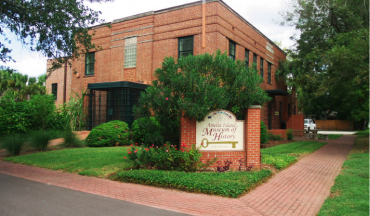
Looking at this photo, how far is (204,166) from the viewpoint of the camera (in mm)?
8617

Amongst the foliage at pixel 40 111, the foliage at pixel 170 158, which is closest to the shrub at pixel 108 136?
the foliage at pixel 40 111

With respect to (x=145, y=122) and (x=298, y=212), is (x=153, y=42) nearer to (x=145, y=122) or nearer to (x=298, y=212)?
(x=145, y=122)

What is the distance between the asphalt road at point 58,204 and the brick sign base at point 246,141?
324cm

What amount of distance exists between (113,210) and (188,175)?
2.50 metres

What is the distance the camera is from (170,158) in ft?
27.1

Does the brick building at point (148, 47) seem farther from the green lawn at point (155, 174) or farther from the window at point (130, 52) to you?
the green lawn at point (155, 174)

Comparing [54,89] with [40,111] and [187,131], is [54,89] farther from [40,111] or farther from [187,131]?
[187,131]

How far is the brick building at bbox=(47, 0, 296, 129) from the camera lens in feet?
57.1

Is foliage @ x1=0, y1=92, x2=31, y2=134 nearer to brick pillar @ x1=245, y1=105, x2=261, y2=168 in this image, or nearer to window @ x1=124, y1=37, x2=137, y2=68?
window @ x1=124, y1=37, x2=137, y2=68

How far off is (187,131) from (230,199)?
297 centimetres

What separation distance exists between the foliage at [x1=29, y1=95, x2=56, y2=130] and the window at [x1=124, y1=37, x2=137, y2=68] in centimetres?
570

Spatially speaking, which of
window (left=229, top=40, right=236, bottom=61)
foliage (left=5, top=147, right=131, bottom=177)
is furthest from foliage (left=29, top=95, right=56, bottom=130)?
window (left=229, top=40, right=236, bottom=61)

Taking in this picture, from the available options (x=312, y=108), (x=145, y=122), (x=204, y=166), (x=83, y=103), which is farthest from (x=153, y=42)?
(x=312, y=108)

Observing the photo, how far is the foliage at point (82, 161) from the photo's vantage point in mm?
9039
